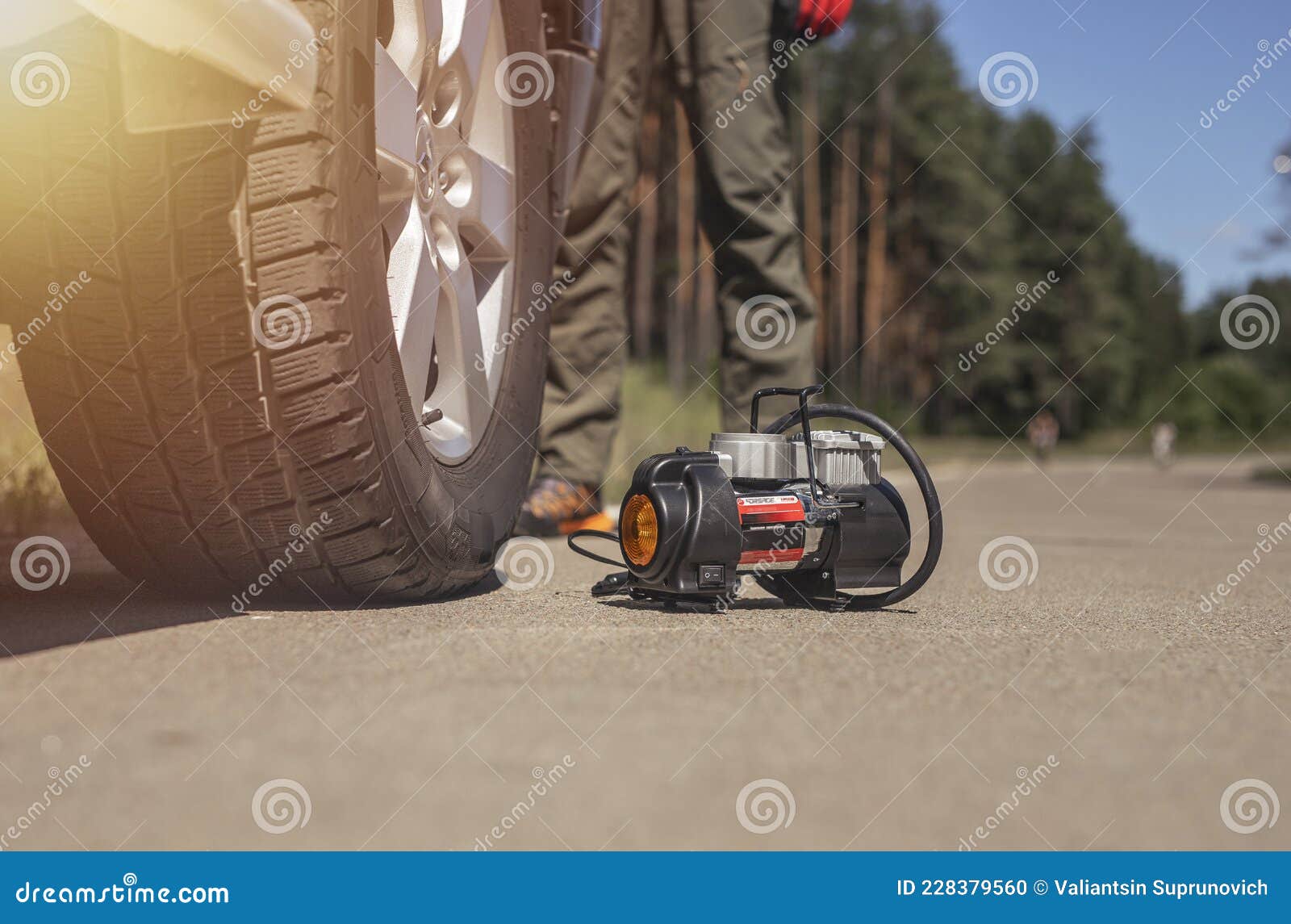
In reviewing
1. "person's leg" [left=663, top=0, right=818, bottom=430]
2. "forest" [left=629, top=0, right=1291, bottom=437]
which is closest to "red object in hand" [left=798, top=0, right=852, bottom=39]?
"person's leg" [left=663, top=0, right=818, bottom=430]

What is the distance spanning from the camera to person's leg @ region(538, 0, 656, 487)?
12.6ft

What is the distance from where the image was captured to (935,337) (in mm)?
47156

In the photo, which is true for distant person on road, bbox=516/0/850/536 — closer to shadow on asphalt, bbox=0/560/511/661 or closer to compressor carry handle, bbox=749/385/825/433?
compressor carry handle, bbox=749/385/825/433

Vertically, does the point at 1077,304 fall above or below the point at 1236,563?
above
